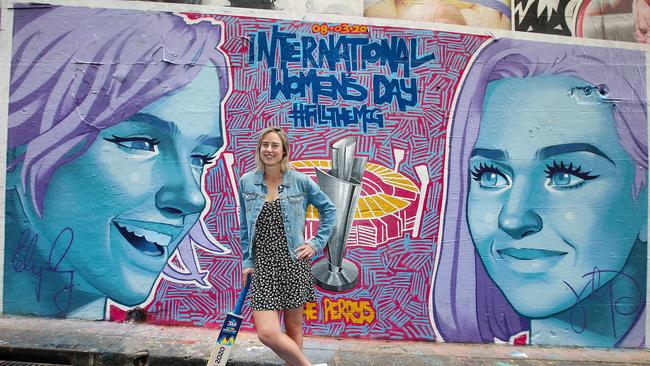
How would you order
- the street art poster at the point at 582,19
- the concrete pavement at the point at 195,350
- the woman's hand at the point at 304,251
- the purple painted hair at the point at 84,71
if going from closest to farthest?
the woman's hand at the point at 304,251, the concrete pavement at the point at 195,350, the purple painted hair at the point at 84,71, the street art poster at the point at 582,19

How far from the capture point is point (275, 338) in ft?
8.63

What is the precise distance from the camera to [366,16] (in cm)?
425

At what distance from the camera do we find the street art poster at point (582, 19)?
429cm

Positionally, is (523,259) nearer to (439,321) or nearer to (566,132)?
(439,321)

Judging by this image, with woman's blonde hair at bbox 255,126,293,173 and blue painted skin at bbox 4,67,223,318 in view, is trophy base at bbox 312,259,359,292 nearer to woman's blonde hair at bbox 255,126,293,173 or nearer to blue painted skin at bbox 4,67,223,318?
blue painted skin at bbox 4,67,223,318

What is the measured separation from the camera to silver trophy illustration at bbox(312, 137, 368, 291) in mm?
4086

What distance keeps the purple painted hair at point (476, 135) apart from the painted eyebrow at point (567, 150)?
27cm

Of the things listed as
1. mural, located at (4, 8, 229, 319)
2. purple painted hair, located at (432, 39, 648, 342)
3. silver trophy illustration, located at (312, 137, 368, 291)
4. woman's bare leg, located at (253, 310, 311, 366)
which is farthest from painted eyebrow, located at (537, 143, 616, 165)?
mural, located at (4, 8, 229, 319)

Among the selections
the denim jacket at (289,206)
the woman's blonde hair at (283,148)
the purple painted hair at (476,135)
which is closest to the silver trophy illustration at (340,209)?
the purple painted hair at (476,135)

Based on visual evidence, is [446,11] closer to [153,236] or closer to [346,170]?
[346,170]

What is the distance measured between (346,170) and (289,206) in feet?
4.67
